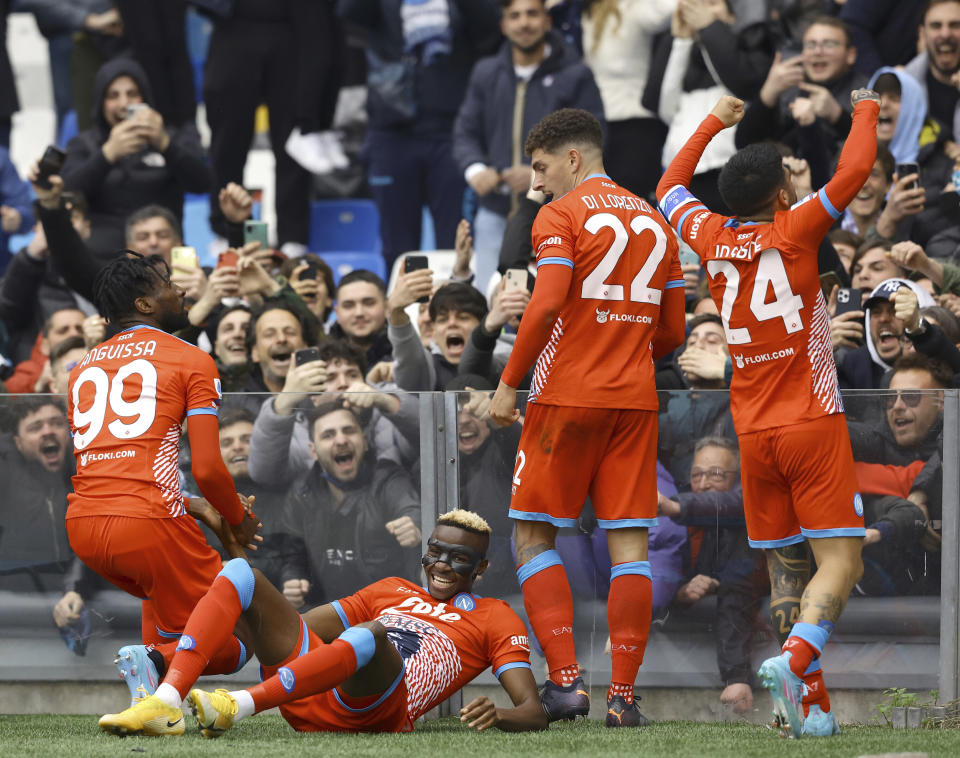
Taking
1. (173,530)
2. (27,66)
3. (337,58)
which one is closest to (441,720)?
(173,530)

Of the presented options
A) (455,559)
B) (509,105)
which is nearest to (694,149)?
(455,559)

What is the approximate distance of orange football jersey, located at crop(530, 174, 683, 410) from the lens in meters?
5.91

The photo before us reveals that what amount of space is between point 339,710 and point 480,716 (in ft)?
1.71

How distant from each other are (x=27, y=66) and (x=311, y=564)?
398 inches

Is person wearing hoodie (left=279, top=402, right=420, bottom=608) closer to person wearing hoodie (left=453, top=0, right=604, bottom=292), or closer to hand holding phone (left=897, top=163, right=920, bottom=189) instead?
person wearing hoodie (left=453, top=0, right=604, bottom=292)

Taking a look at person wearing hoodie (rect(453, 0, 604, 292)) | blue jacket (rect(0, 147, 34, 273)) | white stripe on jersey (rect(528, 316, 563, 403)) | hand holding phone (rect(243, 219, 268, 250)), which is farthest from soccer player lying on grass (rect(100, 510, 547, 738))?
blue jacket (rect(0, 147, 34, 273))

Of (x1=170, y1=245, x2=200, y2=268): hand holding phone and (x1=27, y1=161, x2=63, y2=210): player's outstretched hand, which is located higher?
(x1=27, y1=161, x2=63, y2=210): player's outstretched hand

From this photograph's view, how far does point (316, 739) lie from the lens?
210 inches

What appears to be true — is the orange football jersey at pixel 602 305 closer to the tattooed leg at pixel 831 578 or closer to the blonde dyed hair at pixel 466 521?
the blonde dyed hair at pixel 466 521

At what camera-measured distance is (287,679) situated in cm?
504

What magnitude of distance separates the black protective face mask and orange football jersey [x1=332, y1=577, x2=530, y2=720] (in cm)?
11

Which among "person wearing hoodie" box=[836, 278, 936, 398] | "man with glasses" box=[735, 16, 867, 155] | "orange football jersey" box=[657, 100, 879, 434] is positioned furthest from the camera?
"man with glasses" box=[735, 16, 867, 155]

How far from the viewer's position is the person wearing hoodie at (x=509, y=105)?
976cm

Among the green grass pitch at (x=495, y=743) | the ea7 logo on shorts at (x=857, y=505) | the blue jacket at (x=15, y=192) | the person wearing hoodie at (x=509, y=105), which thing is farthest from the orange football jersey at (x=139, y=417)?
the blue jacket at (x=15, y=192)
